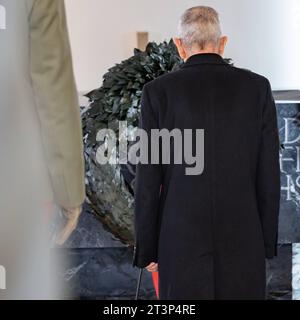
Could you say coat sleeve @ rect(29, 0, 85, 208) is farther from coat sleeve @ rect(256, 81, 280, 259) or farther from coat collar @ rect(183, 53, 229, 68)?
coat sleeve @ rect(256, 81, 280, 259)

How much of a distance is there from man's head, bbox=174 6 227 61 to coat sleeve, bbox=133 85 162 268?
0.15 m

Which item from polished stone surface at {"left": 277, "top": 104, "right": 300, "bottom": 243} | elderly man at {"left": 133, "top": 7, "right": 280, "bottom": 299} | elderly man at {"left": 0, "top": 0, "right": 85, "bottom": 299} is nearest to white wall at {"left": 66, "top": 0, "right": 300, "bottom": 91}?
polished stone surface at {"left": 277, "top": 104, "right": 300, "bottom": 243}

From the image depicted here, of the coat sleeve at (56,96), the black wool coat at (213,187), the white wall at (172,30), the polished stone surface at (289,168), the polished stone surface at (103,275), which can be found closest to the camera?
the coat sleeve at (56,96)

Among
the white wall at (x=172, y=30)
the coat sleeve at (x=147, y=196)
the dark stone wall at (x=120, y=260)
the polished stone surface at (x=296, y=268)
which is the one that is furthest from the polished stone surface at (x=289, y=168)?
the white wall at (x=172, y=30)

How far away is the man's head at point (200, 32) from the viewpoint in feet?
4.47

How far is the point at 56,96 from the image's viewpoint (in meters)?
1.03

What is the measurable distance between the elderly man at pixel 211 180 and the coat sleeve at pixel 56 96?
0.33m

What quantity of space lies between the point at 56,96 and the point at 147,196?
1.46ft

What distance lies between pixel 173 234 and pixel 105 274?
0.99 m

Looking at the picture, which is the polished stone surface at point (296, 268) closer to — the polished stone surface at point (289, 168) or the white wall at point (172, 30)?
the polished stone surface at point (289, 168)

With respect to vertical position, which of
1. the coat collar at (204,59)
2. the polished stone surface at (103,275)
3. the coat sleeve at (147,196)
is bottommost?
the polished stone surface at (103,275)

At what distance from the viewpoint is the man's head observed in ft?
4.47
